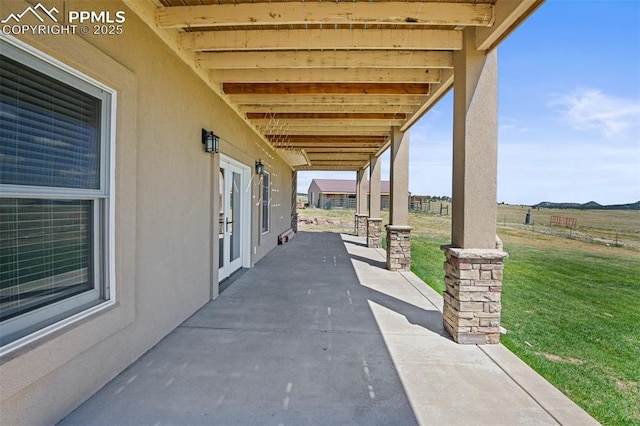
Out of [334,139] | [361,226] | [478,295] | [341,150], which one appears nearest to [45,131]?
[478,295]

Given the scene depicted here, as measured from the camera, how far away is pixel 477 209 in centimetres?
367

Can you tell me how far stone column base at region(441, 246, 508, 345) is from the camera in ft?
11.6

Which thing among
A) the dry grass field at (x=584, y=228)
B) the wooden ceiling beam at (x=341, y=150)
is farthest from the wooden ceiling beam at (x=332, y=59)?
the dry grass field at (x=584, y=228)

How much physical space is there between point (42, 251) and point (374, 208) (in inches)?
381

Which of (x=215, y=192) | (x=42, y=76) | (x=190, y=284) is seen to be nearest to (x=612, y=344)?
(x=190, y=284)

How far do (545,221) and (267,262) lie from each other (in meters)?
25.2

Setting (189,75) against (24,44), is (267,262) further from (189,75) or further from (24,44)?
Answer: (24,44)

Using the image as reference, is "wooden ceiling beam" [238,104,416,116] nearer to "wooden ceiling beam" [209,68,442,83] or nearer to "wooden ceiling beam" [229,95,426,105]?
"wooden ceiling beam" [229,95,426,105]

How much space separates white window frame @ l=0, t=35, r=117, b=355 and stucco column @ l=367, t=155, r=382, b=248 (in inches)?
353

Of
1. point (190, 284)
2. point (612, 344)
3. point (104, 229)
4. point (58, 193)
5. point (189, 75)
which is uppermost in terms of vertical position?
point (189, 75)

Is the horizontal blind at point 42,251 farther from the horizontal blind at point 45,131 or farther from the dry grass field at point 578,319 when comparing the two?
the dry grass field at point 578,319

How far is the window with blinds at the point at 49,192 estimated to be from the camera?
6.54 feet

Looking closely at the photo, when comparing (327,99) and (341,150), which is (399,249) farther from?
(341,150)

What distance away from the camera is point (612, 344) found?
4.11m
